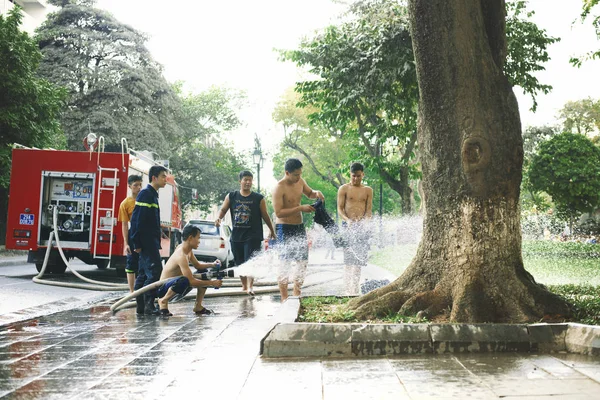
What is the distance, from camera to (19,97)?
2272 cm

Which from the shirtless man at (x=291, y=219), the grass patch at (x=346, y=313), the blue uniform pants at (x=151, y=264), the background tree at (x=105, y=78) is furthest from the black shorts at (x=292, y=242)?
the background tree at (x=105, y=78)

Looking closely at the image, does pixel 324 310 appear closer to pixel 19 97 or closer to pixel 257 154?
pixel 19 97

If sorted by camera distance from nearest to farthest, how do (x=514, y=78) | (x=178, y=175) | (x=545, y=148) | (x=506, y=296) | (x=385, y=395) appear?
(x=385, y=395)
(x=506, y=296)
(x=514, y=78)
(x=545, y=148)
(x=178, y=175)


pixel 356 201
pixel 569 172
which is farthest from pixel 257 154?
pixel 356 201

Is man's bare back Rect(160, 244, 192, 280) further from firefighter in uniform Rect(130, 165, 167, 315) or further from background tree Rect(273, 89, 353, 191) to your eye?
background tree Rect(273, 89, 353, 191)

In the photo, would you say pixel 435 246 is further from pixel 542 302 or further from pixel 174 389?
pixel 174 389

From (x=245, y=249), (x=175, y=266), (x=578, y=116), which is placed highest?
(x=578, y=116)

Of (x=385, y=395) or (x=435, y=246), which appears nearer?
(x=385, y=395)

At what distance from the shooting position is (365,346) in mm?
5215

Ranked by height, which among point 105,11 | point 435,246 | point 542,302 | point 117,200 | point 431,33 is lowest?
point 542,302

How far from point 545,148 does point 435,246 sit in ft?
91.3

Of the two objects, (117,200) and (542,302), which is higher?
(117,200)

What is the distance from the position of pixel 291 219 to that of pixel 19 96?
17244mm

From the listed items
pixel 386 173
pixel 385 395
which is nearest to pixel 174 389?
pixel 385 395
